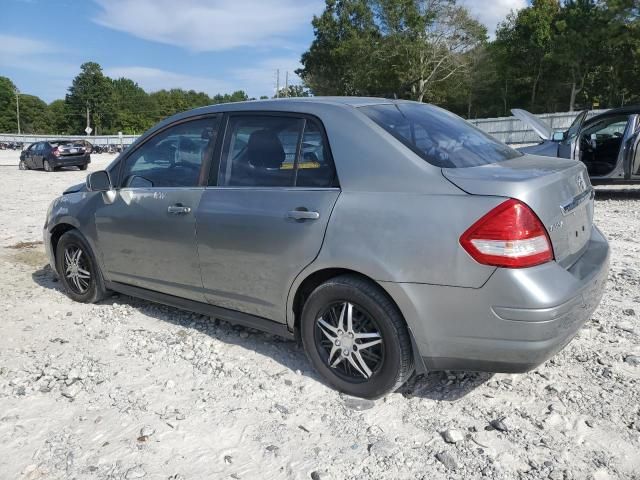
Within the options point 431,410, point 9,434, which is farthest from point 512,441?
point 9,434

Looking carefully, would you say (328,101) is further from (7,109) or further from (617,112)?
(7,109)

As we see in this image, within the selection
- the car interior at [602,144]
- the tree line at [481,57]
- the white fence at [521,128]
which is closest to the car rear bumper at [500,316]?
the car interior at [602,144]

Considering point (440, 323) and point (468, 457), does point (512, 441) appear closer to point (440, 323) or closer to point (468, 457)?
point (468, 457)

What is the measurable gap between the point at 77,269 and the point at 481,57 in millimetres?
47837

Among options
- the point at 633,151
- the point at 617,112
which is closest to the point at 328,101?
the point at 633,151

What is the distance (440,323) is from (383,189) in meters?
0.76

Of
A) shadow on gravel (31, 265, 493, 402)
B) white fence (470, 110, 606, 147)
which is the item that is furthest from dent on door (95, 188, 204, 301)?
white fence (470, 110, 606, 147)

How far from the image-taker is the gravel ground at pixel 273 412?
2.65 meters

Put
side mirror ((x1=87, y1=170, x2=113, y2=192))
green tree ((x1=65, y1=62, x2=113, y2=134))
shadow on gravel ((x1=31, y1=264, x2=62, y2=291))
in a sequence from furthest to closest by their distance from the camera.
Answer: green tree ((x1=65, y1=62, x2=113, y2=134)) → shadow on gravel ((x1=31, y1=264, x2=62, y2=291)) → side mirror ((x1=87, y1=170, x2=113, y2=192))

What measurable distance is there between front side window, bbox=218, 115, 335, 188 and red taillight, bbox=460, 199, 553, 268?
923 mm

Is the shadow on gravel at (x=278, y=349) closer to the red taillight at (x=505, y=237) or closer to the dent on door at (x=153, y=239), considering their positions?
the dent on door at (x=153, y=239)

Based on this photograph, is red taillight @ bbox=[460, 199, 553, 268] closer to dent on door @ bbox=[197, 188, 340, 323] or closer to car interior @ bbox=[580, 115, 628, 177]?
dent on door @ bbox=[197, 188, 340, 323]

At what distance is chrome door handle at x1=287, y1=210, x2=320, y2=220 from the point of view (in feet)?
10.3

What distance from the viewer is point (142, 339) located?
13.8ft
